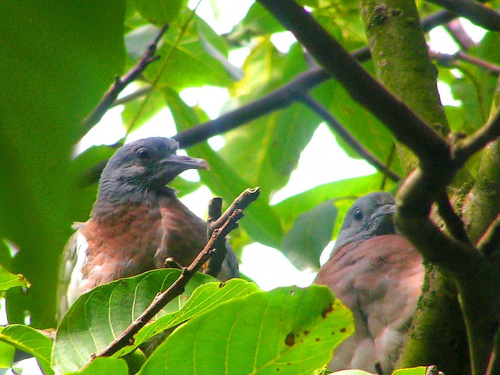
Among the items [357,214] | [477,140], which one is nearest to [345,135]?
[357,214]

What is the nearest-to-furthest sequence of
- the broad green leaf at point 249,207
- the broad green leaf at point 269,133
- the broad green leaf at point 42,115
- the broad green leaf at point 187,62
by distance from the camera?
the broad green leaf at point 42,115, the broad green leaf at point 249,207, the broad green leaf at point 187,62, the broad green leaf at point 269,133

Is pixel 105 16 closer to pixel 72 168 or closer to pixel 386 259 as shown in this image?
pixel 72 168

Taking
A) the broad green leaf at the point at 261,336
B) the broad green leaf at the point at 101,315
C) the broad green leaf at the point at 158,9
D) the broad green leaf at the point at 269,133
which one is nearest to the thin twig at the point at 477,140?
the broad green leaf at the point at 261,336

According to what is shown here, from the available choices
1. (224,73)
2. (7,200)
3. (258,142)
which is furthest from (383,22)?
(7,200)

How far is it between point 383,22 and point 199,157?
51.7 inches

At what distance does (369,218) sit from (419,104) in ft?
6.47

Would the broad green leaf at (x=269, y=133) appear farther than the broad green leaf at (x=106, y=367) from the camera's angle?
Yes

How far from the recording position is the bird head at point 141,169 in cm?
392

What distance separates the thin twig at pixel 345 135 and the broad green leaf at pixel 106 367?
234 centimetres

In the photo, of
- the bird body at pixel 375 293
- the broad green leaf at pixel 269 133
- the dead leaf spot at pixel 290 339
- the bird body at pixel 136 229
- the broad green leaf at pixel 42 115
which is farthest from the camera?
the broad green leaf at pixel 269 133

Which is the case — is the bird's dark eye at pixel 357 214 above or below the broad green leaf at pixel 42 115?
above

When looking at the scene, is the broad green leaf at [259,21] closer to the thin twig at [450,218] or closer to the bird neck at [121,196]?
the bird neck at [121,196]

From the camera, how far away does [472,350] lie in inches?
56.9

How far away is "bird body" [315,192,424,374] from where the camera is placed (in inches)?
115
